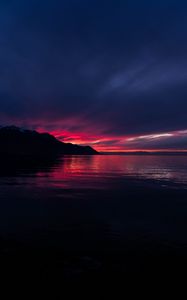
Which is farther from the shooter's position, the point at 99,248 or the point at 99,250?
the point at 99,248

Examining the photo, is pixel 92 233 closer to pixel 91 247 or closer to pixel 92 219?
pixel 91 247

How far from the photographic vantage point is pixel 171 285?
33.5 ft

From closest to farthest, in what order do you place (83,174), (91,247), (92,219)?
(91,247)
(92,219)
(83,174)

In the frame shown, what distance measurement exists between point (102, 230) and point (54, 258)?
534 centimetres

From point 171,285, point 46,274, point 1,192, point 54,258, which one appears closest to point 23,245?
point 54,258

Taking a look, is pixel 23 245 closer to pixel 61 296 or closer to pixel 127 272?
pixel 61 296

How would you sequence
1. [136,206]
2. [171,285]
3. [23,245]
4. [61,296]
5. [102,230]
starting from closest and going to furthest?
[61,296]
[171,285]
[23,245]
[102,230]
[136,206]

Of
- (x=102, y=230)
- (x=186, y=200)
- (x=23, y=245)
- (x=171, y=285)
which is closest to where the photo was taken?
(x=171, y=285)

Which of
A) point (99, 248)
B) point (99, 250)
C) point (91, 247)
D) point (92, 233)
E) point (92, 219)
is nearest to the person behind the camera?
point (99, 250)

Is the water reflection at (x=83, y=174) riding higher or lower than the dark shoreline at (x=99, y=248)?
higher

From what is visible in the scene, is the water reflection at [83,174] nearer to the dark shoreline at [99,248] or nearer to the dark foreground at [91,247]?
the dark foreground at [91,247]

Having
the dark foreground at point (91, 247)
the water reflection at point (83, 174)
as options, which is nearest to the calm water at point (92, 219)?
the dark foreground at point (91, 247)

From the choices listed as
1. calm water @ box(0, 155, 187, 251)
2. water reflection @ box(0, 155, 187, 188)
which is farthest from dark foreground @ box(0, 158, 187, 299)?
water reflection @ box(0, 155, 187, 188)

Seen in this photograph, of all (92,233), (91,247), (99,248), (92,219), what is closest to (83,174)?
(92,219)
